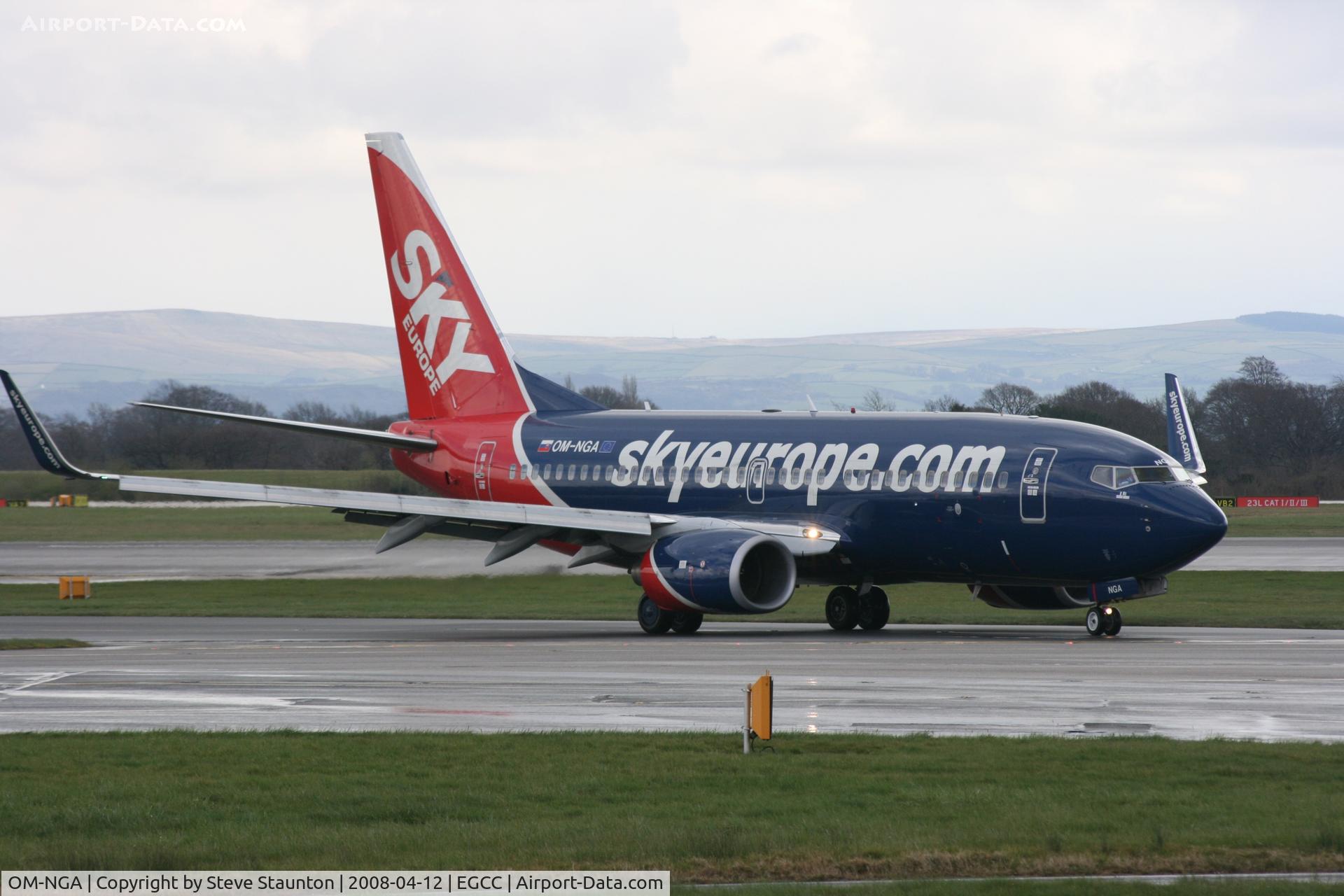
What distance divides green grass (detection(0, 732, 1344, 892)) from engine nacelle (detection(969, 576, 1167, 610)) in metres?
14.6

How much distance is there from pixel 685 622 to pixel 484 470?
25.9 ft

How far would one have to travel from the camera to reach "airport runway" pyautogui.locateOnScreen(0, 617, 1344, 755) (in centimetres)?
1925

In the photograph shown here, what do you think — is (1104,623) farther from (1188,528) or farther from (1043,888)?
(1043,888)

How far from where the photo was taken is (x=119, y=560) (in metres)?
62.0

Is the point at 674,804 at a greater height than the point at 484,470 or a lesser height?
lesser

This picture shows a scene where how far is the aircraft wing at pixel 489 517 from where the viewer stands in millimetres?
32938

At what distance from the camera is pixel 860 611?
34.7 m

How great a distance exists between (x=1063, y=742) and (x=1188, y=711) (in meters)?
3.38

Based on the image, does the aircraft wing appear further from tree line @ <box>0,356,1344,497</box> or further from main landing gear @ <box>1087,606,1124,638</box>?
tree line @ <box>0,356,1344,497</box>

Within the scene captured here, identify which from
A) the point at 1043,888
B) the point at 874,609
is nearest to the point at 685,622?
the point at 874,609

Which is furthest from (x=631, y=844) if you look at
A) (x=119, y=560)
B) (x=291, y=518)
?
(x=291, y=518)

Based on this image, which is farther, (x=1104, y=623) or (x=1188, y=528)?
(x=1104, y=623)

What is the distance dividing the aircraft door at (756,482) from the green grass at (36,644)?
12.6 m

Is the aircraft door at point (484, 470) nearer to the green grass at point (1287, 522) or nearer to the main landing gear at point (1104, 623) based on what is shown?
the main landing gear at point (1104, 623)
